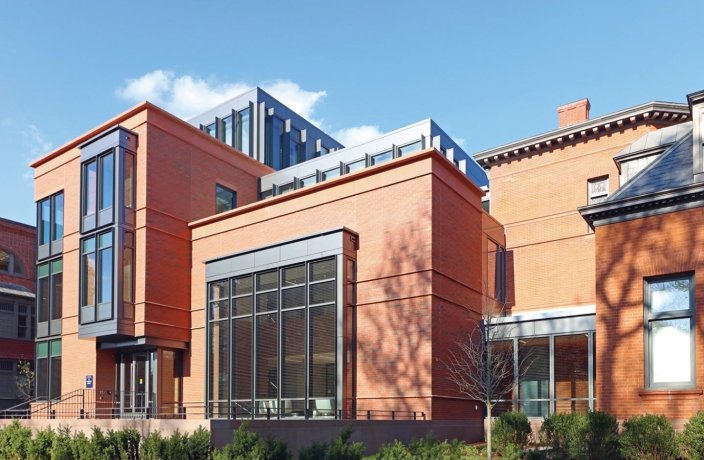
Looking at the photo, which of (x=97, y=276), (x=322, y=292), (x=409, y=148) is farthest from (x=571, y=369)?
(x=97, y=276)

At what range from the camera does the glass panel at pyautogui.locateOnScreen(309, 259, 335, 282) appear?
2622 cm

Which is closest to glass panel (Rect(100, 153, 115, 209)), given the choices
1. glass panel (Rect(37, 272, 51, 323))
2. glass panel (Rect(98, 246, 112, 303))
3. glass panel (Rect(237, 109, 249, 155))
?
glass panel (Rect(98, 246, 112, 303))

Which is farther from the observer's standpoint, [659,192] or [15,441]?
[15,441]

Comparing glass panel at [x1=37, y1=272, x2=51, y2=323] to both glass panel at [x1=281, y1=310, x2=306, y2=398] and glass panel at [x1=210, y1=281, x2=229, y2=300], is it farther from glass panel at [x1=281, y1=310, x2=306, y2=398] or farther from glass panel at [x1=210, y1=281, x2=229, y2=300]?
glass panel at [x1=281, y1=310, x2=306, y2=398]

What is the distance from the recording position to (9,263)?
148ft

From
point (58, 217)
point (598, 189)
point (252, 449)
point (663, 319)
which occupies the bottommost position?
point (252, 449)

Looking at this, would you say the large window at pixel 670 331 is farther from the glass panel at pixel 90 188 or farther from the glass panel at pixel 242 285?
the glass panel at pixel 90 188

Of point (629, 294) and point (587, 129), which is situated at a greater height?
point (587, 129)

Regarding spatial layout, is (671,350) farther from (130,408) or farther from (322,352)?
(130,408)

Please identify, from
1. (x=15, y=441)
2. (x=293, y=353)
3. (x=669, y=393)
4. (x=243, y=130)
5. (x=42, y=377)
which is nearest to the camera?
(x=669, y=393)

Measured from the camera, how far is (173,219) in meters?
32.0

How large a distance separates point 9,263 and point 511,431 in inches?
1436

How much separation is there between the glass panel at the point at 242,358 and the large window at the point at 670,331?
51.7ft

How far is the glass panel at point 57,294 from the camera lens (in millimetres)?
34250
